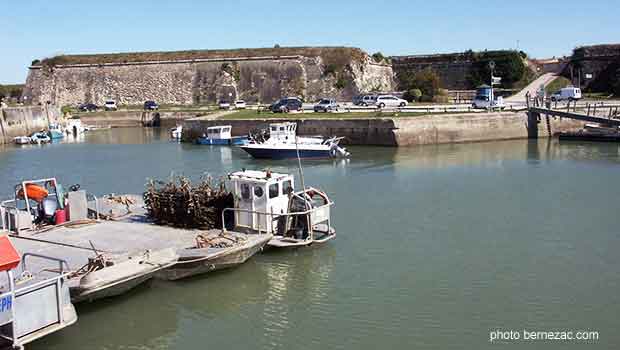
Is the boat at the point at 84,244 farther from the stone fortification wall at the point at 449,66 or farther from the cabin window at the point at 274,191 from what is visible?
the stone fortification wall at the point at 449,66

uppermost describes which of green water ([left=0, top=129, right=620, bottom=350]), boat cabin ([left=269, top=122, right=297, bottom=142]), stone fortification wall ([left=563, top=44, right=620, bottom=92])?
stone fortification wall ([left=563, top=44, right=620, bottom=92])

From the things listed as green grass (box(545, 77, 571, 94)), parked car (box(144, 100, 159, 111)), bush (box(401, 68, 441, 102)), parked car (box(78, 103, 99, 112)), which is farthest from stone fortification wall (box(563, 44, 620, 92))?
parked car (box(78, 103, 99, 112))

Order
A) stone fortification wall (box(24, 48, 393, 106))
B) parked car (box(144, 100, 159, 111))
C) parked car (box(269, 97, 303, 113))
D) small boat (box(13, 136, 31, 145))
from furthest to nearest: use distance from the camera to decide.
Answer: stone fortification wall (box(24, 48, 393, 106))
parked car (box(144, 100, 159, 111))
small boat (box(13, 136, 31, 145))
parked car (box(269, 97, 303, 113))

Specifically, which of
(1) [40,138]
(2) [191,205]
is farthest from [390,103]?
(2) [191,205]

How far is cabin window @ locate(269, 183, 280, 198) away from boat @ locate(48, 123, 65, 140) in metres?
40.1

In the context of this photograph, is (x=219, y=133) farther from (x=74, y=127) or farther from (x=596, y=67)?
(x=596, y=67)

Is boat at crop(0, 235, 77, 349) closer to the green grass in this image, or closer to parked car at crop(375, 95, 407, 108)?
parked car at crop(375, 95, 407, 108)

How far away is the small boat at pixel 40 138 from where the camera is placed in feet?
152

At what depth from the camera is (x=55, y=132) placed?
163 feet

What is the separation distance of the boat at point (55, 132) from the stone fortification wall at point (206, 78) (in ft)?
56.5

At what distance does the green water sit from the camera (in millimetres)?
10438

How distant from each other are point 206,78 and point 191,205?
54271 mm

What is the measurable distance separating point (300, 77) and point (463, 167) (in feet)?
124

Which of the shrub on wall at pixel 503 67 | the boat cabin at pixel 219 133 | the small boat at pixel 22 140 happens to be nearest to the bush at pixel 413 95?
the shrub on wall at pixel 503 67
